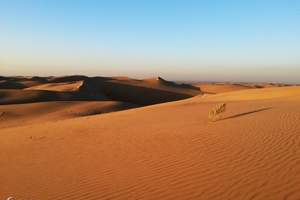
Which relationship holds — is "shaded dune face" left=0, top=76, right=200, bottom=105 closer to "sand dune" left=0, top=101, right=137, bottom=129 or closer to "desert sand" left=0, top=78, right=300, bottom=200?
"sand dune" left=0, top=101, right=137, bottom=129

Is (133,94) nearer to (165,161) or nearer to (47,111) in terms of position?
(47,111)

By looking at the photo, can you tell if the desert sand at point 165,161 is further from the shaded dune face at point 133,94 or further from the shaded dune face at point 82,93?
the shaded dune face at point 133,94

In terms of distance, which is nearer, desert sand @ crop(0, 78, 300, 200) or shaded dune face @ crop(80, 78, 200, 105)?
desert sand @ crop(0, 78, 300, 200)

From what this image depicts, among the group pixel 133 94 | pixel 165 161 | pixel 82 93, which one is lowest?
pixel 133 94

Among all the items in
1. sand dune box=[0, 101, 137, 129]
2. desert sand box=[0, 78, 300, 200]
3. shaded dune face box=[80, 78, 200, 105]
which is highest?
desert sand box=[0, 78, 300, 200]

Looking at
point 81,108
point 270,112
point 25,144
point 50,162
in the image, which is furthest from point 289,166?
point 81,108

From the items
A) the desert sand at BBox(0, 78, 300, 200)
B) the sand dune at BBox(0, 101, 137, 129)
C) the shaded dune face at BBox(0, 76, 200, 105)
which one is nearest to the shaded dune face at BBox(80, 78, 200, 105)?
the shaded dune face at BBox(0, 76, 200, 105)

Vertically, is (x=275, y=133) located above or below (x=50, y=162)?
above

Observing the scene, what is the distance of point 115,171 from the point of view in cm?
736

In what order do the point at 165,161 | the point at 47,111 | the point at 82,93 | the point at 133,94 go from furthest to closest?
the point at 133,94, the point at 82,93, the point at 47,111, the point at 165,161

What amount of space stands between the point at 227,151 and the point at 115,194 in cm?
256

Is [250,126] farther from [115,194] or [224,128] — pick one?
[115,194]

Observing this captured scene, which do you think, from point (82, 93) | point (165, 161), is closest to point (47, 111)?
point (82, 93)

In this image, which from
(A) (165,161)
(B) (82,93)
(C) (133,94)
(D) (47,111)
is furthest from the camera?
(C) (133,94)
